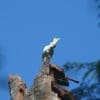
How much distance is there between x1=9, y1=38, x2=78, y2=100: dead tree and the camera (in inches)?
902

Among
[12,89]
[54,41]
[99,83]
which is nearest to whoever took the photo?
[99,83]

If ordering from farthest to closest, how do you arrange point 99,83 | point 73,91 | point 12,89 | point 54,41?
1. point 12,89
2. point 54,41
3. point 73,91
4. point 99,83

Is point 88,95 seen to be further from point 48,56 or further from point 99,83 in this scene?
point 48,56

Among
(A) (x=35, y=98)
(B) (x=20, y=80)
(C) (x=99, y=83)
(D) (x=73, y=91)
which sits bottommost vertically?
(C) (x=99, y=83)

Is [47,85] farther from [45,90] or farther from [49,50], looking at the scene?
[49,50]

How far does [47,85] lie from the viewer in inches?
910

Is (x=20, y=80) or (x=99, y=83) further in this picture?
(x=20, y=80)

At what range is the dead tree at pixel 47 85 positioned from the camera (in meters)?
22.9

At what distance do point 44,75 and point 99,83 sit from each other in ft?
22.0

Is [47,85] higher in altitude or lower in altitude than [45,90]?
higher

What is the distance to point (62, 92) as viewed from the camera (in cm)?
2336

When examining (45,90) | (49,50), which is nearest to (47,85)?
(45,90)

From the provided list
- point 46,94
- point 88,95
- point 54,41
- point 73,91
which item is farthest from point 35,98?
point 88,95

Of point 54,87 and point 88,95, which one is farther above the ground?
point 54,87
